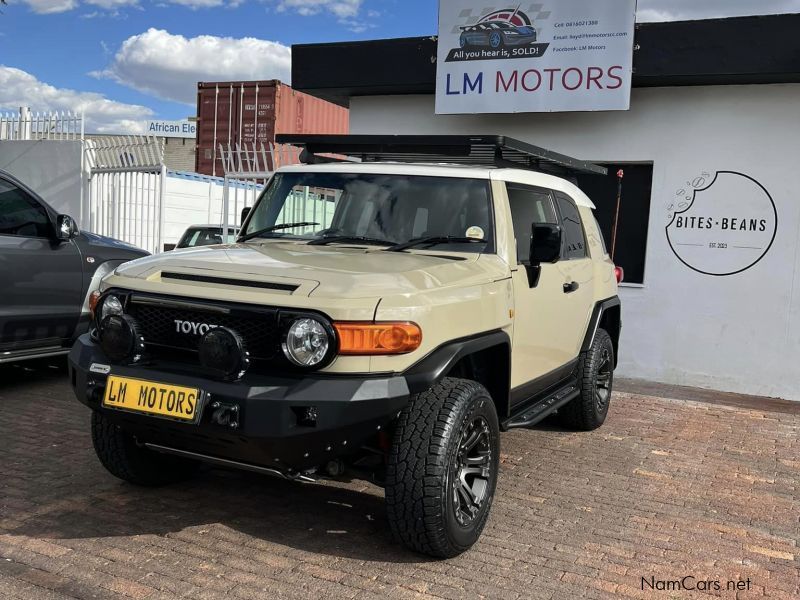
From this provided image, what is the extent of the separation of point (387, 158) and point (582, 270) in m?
1.66

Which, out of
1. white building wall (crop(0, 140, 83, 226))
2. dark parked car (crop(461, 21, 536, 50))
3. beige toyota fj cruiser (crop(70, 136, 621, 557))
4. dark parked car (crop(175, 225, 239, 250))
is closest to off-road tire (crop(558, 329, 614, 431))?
beige toyota fj cruiser (crop(70, 136, 621, 557))

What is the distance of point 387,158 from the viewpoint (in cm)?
562

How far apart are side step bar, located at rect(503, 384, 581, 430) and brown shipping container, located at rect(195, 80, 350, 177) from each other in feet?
53.9

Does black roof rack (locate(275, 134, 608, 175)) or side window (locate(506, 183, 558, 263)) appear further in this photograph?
black roof rack (locate(275, 134, 608, 175))

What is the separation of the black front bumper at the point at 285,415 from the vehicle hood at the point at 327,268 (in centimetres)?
39

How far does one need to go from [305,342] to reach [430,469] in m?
0.79

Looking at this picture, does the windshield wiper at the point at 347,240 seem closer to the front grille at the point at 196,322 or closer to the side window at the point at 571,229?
the front grille at the point at 196,322

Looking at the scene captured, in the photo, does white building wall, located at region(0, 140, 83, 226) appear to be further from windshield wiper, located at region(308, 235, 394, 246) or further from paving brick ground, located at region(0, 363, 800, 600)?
windshield wiper, located at region(308, 235, 394, 246)

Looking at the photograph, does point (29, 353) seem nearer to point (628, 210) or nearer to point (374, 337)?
point (374, 337)

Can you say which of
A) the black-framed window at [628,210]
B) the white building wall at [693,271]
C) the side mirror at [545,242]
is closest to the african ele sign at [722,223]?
the white building wall at [693,271]

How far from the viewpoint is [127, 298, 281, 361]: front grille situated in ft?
10.9

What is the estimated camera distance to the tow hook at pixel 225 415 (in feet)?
10.5

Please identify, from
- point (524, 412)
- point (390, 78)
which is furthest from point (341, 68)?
point (524, 412)

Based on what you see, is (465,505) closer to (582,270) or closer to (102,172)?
(582,270)
